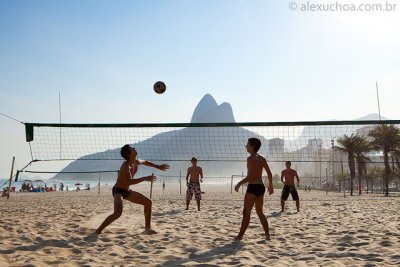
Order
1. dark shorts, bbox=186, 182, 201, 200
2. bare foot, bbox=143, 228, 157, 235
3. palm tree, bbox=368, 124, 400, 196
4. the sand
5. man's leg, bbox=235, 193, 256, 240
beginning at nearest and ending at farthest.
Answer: the sand → man's leg, bbox=235, 193, 256, 240 → bare foot, bbox=143, 228, 157, 235 → dark shorts, bbox=186, 182, 201, 200 → palm tree, bbox=368, 124, 400, 196

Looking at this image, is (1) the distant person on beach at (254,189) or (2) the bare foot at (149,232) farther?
(2) the bare foot at (149,232)

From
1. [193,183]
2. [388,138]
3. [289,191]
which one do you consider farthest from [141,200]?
[388,138]

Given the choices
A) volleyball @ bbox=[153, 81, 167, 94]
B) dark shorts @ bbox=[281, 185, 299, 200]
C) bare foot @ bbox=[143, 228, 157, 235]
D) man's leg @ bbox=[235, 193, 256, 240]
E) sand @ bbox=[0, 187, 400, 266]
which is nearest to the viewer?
sand @ bbox=[0, 187, 400, 266]

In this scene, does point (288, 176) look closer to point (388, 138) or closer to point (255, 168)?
point (255, 168)

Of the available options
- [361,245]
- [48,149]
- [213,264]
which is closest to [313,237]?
[361,245]

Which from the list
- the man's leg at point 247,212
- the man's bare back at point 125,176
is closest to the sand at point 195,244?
the man's leg at point 247,212

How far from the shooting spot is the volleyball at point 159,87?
34.6ft

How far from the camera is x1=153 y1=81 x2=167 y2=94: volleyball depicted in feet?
34.6

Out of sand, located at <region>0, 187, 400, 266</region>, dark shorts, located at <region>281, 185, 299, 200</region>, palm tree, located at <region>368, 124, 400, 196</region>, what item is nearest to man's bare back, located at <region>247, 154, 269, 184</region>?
sand, located at <region>0, 187, 400, 266</region>

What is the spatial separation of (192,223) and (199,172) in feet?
11.6

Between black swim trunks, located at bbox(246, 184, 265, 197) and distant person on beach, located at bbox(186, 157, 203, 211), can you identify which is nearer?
black swim trunks, located at bbox(246, 184, 265, 197)

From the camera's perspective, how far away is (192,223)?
21.9 ft

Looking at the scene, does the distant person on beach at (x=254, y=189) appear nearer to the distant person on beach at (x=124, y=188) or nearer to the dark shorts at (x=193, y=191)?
the distant person on beach at (x=124, y=188)

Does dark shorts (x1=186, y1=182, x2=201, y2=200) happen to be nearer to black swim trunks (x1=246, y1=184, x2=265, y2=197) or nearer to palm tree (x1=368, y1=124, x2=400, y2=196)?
black swim trunks (x1=246, y1=184, x2=265, y2=197)
